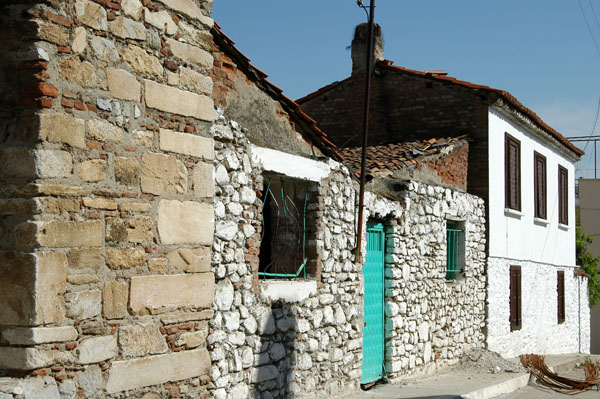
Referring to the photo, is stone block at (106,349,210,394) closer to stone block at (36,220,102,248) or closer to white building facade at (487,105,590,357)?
stone block at (36,220,102,248)

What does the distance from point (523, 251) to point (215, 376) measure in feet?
36.3

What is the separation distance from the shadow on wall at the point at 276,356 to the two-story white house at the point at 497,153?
5390 mm

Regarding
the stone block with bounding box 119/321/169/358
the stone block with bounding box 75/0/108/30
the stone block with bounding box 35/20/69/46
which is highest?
the stone block with bounding box 75/0/108/30

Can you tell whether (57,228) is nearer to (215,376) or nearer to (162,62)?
(162,62)

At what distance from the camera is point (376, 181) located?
10734 mm

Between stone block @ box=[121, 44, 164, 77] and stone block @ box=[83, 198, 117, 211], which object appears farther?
stone block @ box=[121, 44, 164, 77]

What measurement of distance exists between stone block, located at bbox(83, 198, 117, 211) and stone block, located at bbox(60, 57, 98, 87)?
0.77 metres

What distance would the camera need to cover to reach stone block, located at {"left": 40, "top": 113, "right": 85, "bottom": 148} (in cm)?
455

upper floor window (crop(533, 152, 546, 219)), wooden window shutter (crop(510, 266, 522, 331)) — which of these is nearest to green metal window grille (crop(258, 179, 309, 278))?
wooden window shutter (crop(510, 266, 522, 331))

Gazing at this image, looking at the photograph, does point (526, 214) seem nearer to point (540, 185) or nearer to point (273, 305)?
point (540, 185)

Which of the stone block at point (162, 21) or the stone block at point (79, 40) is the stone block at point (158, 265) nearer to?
the stone block at point (79, 40)

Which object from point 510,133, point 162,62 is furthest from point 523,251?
point 162,62

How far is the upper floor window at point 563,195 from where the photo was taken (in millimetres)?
19153

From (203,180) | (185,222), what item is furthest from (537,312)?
(185,222)
